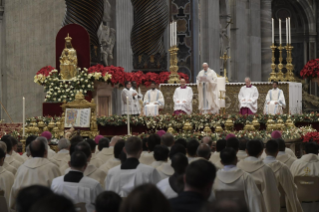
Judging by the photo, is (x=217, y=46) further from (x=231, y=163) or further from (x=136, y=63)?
(x=231, y=163)

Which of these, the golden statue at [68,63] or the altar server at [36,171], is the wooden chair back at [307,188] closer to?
the altar server at [36,171]

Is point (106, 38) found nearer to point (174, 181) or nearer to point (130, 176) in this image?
point (130, 176)

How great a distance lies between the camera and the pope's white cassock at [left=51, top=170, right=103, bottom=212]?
4.97 m

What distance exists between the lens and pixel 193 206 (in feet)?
11.4

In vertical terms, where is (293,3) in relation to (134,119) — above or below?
above

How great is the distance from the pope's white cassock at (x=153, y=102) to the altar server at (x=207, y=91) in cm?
122

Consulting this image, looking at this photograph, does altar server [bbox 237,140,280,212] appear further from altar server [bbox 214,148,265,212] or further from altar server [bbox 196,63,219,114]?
altar server [bbox 196,63,219,114]

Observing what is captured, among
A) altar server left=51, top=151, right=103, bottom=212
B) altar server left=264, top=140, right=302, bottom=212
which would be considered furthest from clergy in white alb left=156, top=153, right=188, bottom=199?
altar server left=264, top=140, right=302, bottom=212

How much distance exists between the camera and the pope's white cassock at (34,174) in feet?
20.7

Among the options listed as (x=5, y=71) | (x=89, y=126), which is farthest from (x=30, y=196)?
(x=5, y=71)

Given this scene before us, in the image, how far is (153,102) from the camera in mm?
18453

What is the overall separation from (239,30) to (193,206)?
32.0m

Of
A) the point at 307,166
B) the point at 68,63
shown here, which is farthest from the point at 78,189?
the point at 68,63

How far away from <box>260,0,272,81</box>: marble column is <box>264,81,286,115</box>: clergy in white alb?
696 inches
